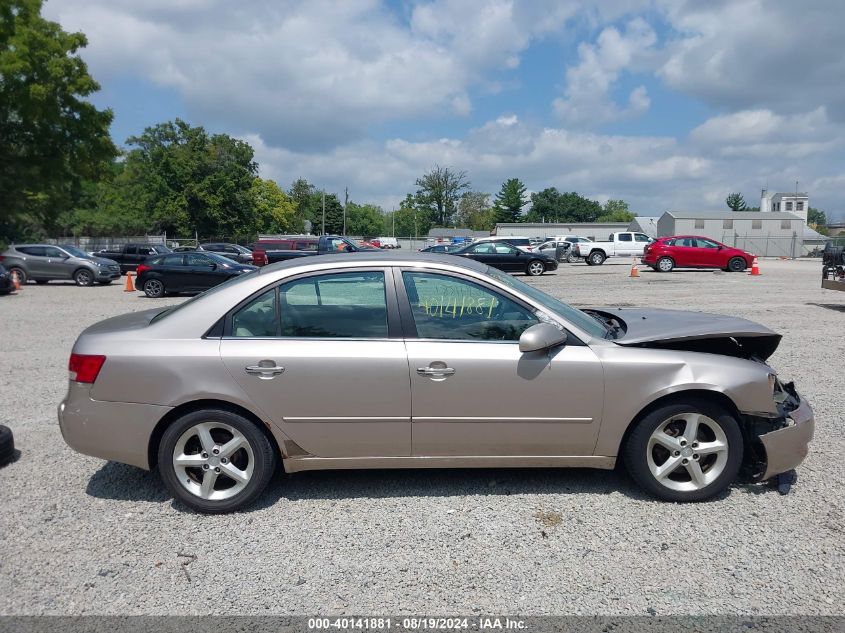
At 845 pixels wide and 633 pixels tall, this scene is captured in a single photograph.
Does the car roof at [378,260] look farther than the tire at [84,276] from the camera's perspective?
No

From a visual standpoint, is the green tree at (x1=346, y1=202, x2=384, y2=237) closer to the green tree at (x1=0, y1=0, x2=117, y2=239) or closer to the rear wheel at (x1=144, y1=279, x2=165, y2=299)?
the green tree at (x1=0, y1=0, x2=117, y2=239)

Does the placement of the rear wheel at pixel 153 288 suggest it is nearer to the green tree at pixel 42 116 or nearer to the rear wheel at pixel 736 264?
the green tree at pixel 42 116

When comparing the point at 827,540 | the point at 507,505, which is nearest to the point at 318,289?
the point at 507,505

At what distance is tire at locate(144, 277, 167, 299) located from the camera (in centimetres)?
1920

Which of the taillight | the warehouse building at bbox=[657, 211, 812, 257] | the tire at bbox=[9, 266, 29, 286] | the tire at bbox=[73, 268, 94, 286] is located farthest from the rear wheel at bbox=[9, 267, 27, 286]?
the warehouse building at bbox=[657, 211, 812, 257]

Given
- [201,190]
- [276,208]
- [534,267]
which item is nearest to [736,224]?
[534,267]

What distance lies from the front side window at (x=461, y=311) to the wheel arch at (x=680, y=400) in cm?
88

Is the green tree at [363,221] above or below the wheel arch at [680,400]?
above

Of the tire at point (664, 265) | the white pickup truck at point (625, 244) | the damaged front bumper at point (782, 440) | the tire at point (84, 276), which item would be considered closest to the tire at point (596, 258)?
the white pickup truck at point (625, 244)

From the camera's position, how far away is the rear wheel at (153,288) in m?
19.2

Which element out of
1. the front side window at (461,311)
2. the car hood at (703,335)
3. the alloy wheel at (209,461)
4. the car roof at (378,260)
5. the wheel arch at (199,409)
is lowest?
the alloy wheel at (209,461)

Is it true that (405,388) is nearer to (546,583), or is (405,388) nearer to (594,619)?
(546,583)

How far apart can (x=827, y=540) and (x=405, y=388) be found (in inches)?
99.8

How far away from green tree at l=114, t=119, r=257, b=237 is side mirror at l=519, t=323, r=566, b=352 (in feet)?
206
